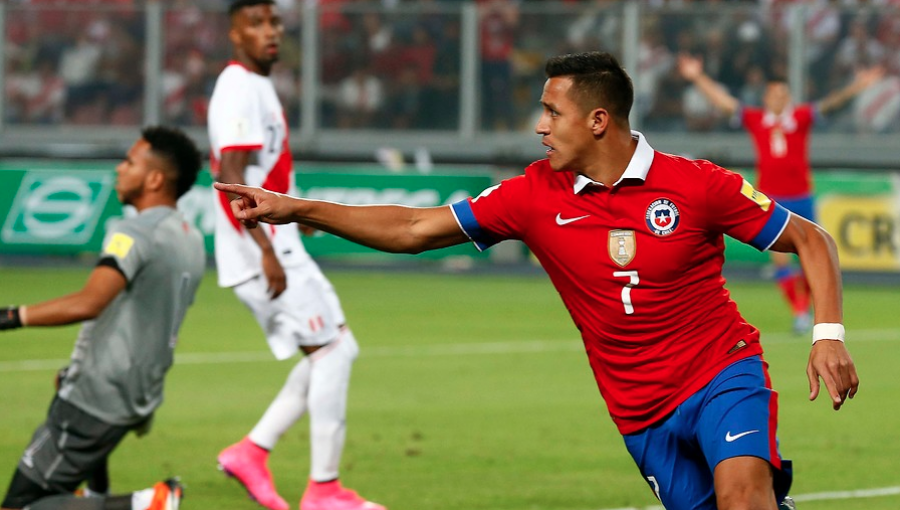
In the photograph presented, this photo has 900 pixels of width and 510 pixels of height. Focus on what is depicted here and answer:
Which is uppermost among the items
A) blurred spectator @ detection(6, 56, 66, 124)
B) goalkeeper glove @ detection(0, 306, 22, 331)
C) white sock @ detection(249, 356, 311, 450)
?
goalkeeper glove @ detection(0, 306, 22, 331)

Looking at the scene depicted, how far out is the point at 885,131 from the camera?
23422mm

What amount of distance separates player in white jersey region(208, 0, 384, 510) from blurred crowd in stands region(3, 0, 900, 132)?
53.2 ft

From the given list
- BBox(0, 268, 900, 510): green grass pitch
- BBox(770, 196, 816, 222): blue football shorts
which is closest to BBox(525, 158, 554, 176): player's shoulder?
BBox(0, 268, 900, 510): green grass pitch

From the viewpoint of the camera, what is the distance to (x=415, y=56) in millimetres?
24547

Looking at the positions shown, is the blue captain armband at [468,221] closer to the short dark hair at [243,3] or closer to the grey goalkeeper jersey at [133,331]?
the grey goalkeeper jersey at [133,331]

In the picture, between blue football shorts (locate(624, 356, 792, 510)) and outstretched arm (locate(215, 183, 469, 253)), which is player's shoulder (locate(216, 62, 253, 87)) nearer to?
outstretched arm (locate(215, 183, 469, 253))

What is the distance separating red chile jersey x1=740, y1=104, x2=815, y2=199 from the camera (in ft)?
55.0

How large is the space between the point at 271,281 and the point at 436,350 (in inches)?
265

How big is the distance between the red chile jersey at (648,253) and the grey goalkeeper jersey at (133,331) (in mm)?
1481

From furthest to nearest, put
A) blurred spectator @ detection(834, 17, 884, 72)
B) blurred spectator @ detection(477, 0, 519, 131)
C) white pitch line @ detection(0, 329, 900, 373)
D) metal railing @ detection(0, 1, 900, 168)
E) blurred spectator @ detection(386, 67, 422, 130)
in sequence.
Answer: blurred spectator @ detection(386, 67, 422, 130) < blurred spectator @ detection(477, 0, 519, 131) < metal railing @ detection(0, 1, 900, 168) < blurred spectator @ detection(834, 17, 884, 72) < white pitch line @ detection(0, 329, 900, 373)

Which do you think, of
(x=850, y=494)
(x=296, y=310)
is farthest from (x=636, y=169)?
(x=850, y=494)

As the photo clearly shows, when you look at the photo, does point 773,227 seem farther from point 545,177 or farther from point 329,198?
point 329,198

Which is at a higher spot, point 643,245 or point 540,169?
point 540,169

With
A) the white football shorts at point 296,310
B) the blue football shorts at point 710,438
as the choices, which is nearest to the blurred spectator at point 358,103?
the white football shorts at point 296,310
